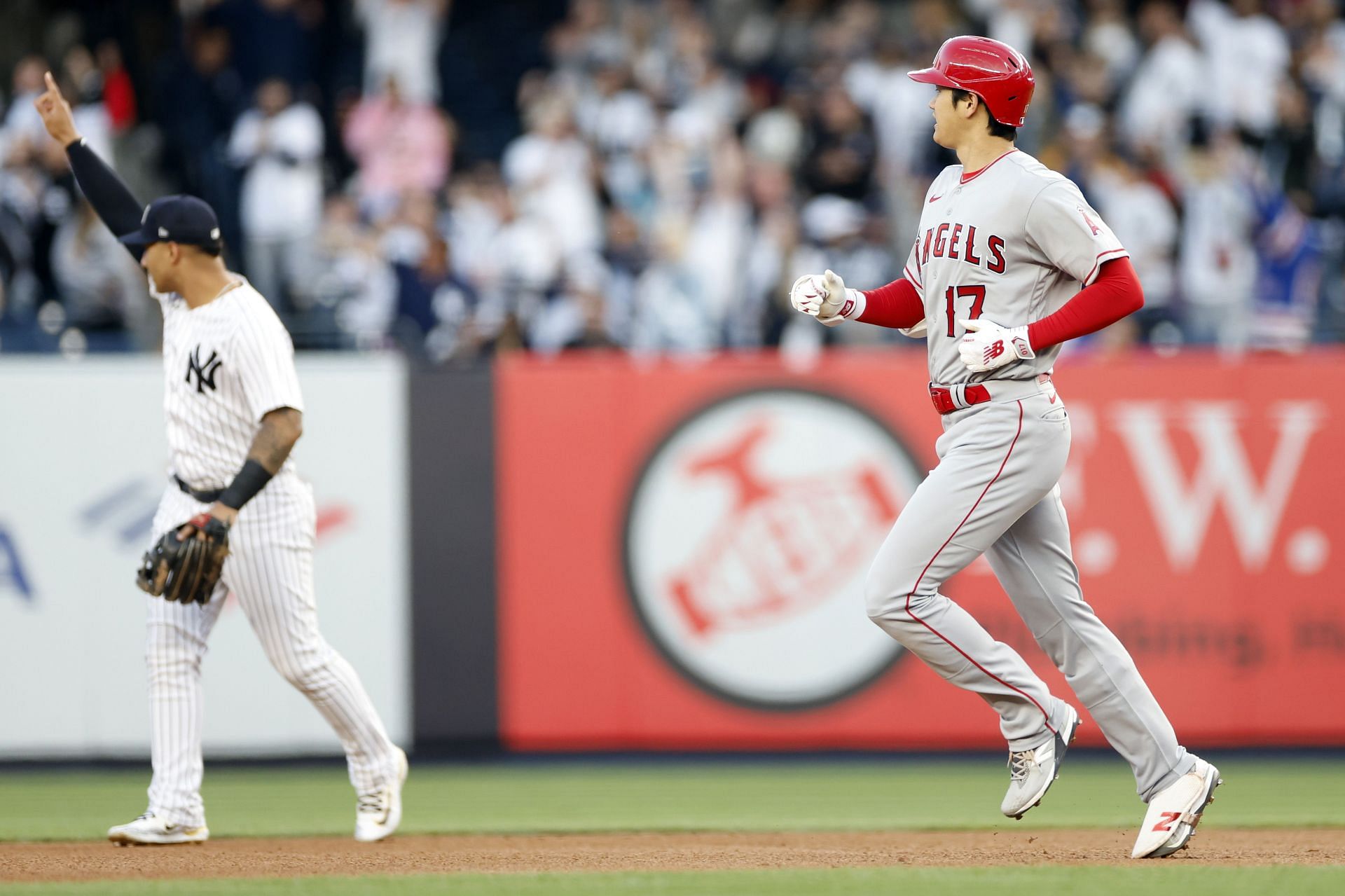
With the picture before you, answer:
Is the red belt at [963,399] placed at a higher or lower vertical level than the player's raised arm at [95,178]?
lower

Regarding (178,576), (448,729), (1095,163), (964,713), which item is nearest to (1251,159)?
(1095,163)

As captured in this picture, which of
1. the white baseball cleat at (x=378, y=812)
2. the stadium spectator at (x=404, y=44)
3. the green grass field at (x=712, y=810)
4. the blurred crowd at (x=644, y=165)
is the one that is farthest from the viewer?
the stadium spectator at (x=404, y=44)

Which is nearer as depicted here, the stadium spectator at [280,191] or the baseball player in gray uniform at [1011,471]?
the baseball player in gray uniform at [1011,471]

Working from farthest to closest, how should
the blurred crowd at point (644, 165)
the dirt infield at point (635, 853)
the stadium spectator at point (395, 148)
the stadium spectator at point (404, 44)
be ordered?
the stadium spectator at point (404, 44) < the stadium spectator at point (395, 148) < the blurred crowd at point (644, 165) < the dirt infield at point (635, 853)

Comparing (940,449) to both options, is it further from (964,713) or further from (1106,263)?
(964,713)

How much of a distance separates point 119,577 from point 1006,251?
5.42 metres

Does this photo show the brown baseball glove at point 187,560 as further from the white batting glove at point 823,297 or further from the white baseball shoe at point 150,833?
the white batting glove at point 823,297

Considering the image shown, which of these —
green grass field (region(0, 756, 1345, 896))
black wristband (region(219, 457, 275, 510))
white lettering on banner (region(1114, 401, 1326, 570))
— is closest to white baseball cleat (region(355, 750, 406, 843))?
green grass field (region(0, 756, 1345, 896))

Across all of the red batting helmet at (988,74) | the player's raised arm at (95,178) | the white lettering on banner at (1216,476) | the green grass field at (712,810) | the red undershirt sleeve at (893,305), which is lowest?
the green grass field at (712,810)

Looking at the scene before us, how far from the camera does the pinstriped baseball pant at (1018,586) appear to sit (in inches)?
196

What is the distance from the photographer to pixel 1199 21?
1341 cm

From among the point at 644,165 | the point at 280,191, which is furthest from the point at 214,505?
the point at 644,165

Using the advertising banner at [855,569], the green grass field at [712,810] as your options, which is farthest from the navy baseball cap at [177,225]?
the advertising banner at [855,569]

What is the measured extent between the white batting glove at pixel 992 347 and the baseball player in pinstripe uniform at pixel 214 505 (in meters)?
2.22
